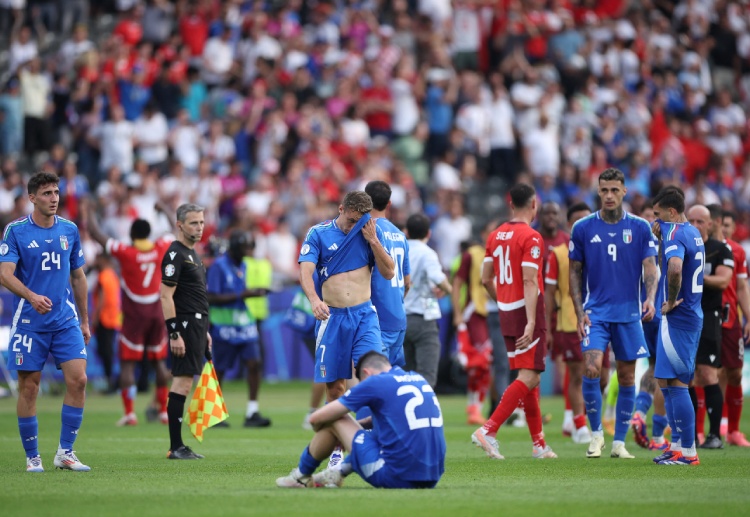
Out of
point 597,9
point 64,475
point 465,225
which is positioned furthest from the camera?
point 597,9

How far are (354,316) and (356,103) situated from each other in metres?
18.3

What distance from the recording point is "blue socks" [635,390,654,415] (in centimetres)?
1464

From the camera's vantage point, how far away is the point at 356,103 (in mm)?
29453

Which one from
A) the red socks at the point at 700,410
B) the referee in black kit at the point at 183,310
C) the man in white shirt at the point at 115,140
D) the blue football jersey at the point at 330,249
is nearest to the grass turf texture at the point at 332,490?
the referee in black kit at the point at 183,310

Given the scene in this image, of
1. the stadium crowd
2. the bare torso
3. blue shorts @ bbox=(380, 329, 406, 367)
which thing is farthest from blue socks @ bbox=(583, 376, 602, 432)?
the stadium crowd

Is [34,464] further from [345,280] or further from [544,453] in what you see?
[544,453]

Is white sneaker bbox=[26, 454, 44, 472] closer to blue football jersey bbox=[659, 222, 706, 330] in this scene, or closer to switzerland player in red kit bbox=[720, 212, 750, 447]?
blue football jersey bbox=[659, 222, 706, 330]

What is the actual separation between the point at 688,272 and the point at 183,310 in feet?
17.6

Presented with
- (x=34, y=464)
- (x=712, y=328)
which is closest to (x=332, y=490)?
(x=34, y=464)

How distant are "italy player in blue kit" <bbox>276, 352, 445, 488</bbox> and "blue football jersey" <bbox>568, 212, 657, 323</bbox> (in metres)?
3.74

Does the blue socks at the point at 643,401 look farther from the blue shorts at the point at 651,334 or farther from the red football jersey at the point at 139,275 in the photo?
the red football jersey at the point at 139,275

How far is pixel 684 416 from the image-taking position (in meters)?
12.1

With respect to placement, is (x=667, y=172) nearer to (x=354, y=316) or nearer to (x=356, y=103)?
(x=356, y=103)

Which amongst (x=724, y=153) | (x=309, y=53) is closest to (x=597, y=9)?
(x=724, y=153)
